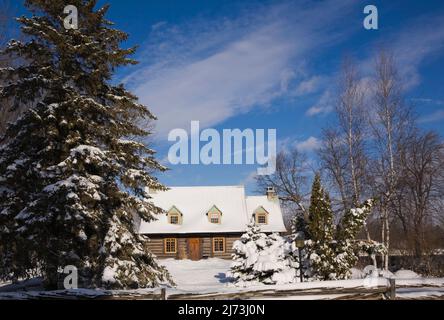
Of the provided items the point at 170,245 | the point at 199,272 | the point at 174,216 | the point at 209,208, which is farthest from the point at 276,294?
the point at 174,216

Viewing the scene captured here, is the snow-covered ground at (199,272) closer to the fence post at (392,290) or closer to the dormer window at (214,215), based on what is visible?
the dormer window at (214,215)

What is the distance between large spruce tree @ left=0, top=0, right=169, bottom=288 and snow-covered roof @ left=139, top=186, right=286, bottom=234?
2305cm

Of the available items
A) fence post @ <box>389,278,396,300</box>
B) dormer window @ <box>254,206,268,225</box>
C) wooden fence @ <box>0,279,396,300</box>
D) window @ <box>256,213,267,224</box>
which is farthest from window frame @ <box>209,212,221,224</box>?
fence post @ <box>389,278,396,300</box>

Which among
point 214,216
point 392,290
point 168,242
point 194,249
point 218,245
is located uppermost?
point 214,216

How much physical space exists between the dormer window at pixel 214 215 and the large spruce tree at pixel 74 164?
2369 centimetres

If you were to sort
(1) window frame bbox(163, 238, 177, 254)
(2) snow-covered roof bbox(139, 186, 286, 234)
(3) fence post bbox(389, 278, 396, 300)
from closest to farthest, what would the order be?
(3) fence post bbox(389, 278, 396, 300) → (1) window frame bbox(163, 238, 177, 254) → (2) snow-covered roof bbox(139, 186, 286, 234)

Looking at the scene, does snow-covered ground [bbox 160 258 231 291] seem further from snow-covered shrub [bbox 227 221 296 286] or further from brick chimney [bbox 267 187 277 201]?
brick chimney [bbox 267 187 277 201]

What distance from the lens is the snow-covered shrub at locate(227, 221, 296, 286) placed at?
17.0 metres

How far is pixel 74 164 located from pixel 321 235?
33.8ft

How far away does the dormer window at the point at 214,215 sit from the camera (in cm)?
3625

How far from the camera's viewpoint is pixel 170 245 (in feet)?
116

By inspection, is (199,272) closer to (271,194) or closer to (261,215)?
(261,215)
